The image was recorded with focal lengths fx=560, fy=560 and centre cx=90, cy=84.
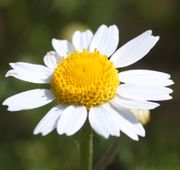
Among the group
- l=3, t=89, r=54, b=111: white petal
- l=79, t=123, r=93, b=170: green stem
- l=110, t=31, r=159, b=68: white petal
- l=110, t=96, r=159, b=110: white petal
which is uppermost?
l=110, t=31, r=159, b=68: white petal

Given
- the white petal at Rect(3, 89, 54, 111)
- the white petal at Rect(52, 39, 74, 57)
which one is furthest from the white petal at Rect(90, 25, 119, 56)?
the white petal at Rect(3, 89, 54, 111)

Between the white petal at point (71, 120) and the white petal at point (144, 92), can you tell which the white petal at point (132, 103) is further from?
the white petal at point (71, 120)

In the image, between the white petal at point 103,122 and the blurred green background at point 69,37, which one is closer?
the white petal at point 103,122

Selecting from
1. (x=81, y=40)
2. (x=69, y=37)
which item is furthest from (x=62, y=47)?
(x=69, y=37)

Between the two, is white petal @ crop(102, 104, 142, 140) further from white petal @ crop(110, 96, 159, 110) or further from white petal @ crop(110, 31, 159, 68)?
white petal @ crop(110, 31, 159, 68)

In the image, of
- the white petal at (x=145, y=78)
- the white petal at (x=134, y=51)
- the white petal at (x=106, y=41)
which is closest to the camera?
the white petal at (x=145, y=78)

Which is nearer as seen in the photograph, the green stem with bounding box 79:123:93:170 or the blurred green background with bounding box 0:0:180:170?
the green stem with bounding box 79:123:93:170

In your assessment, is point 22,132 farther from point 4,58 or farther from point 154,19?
point 154,19

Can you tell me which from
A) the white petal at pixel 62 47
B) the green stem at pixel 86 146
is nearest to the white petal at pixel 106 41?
the white petal at pixel 62 47
